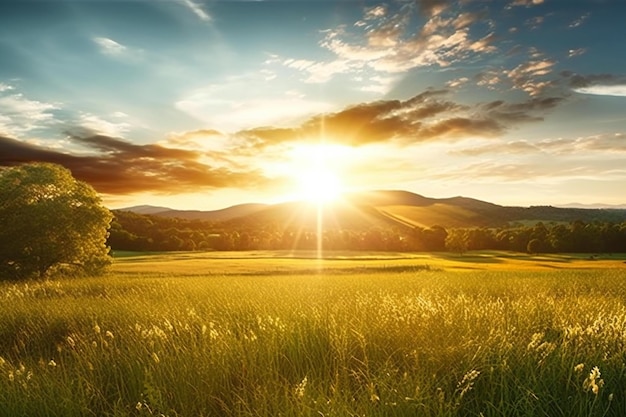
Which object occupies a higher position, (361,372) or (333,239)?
(361,372)

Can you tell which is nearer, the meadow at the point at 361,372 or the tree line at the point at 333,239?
the meadow at the point at 361,372

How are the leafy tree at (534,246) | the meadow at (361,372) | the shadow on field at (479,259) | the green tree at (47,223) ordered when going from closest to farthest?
the meadow at (361,372) → the green tree at (47,223) → the shadow on field at (479,259) → the leafy tree at (534,246)

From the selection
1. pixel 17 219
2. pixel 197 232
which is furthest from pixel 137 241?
pixel 17 219

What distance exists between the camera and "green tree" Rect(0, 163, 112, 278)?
116ft

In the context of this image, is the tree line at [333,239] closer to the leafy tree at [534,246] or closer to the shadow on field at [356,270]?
the leafy tree at [534,246]

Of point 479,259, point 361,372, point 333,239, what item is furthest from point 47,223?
point 333,239

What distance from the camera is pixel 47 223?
117ft

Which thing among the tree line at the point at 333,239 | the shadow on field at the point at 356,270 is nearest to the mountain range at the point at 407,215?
the tree line at the point at 333,239

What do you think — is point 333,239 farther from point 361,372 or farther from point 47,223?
point 361,372

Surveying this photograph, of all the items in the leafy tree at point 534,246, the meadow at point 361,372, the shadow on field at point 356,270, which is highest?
the meadow at point 361,372

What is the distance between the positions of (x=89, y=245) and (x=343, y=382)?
121 ft

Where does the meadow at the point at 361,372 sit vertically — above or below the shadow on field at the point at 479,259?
above

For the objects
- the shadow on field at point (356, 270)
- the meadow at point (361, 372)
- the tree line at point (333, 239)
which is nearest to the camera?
the meadow at point (361, 372)

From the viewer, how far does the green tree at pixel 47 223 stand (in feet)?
116
